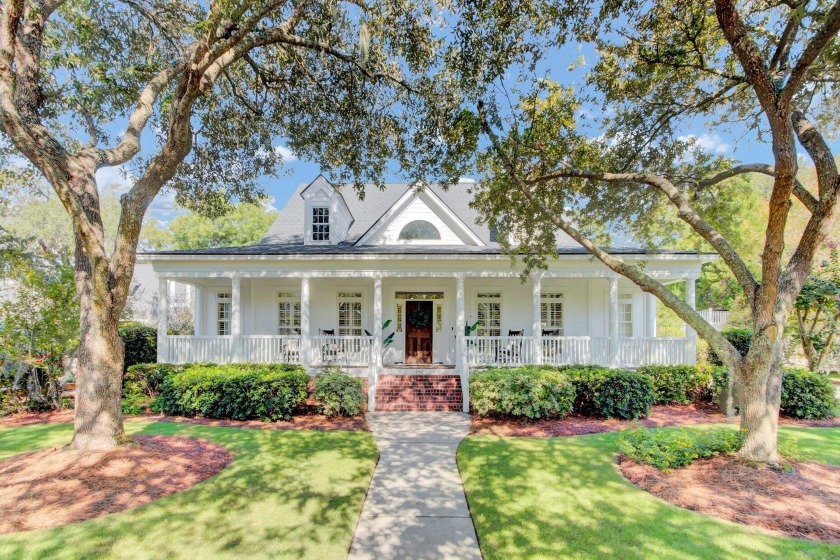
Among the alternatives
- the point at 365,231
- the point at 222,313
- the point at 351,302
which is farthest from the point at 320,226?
the point at 222,313

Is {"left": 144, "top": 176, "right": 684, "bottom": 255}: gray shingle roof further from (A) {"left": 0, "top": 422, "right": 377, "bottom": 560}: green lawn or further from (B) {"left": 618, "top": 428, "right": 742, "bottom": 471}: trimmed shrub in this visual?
(A) {"left": 0, "top": 422, "right": 377, "bottom": 560}: green lawn

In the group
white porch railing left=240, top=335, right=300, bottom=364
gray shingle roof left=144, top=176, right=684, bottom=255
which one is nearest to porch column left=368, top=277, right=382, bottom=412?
gray shingle roof left=144, top=176, right=684, bottom=255

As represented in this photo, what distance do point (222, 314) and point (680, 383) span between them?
49.1ft

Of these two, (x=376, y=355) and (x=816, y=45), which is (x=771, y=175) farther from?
(x=376, y=355)

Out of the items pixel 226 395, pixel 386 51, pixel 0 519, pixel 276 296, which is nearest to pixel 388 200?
pixel 276 296

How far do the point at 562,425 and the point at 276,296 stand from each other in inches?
406

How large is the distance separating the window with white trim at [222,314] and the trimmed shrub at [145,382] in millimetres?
3649

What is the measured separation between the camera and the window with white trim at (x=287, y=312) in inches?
541

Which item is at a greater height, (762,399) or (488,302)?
(488,302)

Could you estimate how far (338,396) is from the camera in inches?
338

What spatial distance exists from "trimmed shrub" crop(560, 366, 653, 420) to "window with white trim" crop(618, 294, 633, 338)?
5.44 m

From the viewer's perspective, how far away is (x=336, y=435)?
24.6ft

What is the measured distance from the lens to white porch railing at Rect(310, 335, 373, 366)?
1159cm

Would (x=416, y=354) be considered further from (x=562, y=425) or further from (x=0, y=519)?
(x=0, y=519)
